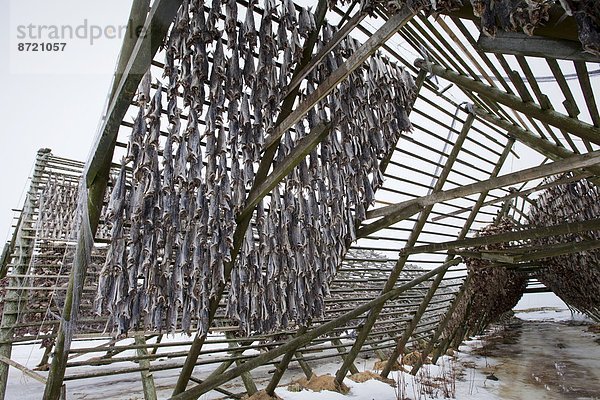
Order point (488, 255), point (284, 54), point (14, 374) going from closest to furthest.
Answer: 1. point (284, 54)
2. point (488, 255)
3. point (14, 374)

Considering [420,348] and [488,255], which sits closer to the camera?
[488,255]

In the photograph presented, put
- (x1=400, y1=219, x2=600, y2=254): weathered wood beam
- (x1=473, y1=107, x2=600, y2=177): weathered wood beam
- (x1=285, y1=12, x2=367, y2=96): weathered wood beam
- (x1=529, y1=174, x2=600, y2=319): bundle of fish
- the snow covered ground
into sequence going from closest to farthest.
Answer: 1. (x1=285, y1=12, x2=367, y2=96): weathered wood beam
2. (x1=473, y1=107, x2=600, y2=177): weathered wood beam
3. (x1=400, y1=219, x2=600, y2=254): weathered wood beam
4. (x1=529, y1=174, x2=600, y2=319): bundle of fish
5. the snow covered ground

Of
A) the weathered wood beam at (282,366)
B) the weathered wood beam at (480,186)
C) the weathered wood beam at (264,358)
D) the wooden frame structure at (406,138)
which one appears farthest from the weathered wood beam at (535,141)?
the weathered wood beam at (282,366)

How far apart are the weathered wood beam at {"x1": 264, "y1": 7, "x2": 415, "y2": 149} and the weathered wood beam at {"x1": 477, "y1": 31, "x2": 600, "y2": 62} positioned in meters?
0.37

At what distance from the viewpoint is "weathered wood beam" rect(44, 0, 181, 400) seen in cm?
177

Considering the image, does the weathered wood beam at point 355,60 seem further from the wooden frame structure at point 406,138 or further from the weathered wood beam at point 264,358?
the weathered wood beam at point 264,358

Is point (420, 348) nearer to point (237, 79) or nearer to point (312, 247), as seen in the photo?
point (312, 247)

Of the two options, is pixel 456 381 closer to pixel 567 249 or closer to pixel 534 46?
pixel 567 249

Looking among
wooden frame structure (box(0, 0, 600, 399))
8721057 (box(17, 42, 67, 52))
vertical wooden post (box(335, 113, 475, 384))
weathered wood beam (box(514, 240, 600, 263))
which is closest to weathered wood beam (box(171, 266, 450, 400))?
wooden frame structure (box(0, 0, 600, 399))

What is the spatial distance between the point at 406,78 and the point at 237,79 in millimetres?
1948

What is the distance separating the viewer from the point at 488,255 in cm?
423

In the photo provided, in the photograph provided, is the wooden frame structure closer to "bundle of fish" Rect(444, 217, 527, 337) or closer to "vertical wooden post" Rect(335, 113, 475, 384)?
"vertical wooden post" Rect(335, 113, 475, 384)

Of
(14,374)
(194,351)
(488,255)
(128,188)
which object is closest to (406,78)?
(488,255)

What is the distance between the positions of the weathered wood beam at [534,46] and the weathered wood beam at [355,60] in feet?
1.22
